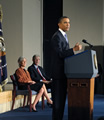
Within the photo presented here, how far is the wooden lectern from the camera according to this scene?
3.48 meters

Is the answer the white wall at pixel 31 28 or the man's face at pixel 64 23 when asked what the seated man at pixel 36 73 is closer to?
the white wall at pixel 31 28

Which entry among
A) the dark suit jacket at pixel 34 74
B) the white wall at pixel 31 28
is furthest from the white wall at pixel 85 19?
the dark suit jacket at pixel 34 74

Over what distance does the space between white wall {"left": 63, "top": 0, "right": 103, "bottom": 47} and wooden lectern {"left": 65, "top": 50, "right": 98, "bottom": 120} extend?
7.83 m

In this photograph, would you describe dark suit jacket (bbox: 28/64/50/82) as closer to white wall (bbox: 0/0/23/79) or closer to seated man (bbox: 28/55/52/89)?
seated man (bbox: 28/55/52/89)

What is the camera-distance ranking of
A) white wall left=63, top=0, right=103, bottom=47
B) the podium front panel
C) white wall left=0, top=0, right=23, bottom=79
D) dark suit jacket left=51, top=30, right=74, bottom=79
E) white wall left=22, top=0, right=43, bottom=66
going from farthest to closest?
1. white wall left=63, top=0, right=103, bottom=47
2. white wall left=22, top=0, right=43, bottom=66
3. white wall left=0, top=0, right=23, bottom=79
4. dark suit jacket left=51, top=30, right=74, bottom=79
5. the podium front panel

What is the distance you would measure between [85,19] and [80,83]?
808 cm

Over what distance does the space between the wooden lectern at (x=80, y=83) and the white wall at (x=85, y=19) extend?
7.83 metres

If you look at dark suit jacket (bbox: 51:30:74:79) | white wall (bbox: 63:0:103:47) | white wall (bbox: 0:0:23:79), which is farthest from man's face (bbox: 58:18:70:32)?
white wall (bbox: 63:0:103:47)

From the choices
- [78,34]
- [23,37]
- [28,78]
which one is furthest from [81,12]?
[28,78]

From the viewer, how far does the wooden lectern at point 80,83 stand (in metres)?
3.48

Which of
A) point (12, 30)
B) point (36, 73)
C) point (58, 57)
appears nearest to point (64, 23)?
point (58, 57)

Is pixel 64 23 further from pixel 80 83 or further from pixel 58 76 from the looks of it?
pixel 80 83

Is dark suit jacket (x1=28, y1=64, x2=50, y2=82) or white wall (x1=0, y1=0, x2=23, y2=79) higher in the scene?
white wall (x1=0, y1=0, x2=23, y2=79)

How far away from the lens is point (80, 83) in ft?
11.8
